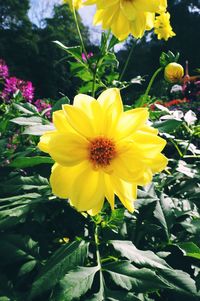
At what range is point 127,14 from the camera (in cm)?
113

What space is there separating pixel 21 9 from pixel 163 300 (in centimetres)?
2203

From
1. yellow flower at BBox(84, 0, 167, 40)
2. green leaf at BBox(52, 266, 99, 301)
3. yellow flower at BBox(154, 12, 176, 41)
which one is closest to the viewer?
green leaf at BBox(52, 266, 99, 301)

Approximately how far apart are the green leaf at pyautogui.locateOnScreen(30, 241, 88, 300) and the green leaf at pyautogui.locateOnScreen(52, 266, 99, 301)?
0.03 metres

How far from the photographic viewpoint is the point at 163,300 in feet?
4.42

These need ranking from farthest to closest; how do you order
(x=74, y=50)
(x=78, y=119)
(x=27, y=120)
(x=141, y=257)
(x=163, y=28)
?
1. (x=163, y=28)
2. (x=74, y=50)
3. (x=27, y=120)
4. (x=141, y=257)
5. (x=78, y=119)

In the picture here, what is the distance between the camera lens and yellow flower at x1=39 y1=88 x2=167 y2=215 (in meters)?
0.90

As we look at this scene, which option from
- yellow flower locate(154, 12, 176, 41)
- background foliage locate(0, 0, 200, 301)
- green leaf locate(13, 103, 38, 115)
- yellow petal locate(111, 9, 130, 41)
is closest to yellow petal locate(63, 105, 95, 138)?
background foliage locate(0, 0, 200, 301)

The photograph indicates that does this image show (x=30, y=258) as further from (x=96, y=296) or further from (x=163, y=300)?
(x=163, y=300)

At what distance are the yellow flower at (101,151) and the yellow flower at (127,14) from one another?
13.0 inches

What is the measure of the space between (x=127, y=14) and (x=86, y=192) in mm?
530

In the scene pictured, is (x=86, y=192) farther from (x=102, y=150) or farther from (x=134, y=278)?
(x=134, y=278)

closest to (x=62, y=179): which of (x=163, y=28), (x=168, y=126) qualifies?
(x=168, y=126)

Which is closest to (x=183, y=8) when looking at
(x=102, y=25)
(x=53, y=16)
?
(x=53, y=16)

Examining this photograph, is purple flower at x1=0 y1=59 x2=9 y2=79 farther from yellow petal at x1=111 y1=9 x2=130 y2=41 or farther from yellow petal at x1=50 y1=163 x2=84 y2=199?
yellow petal at x1=50 y1=163 x2=84 y2=199
